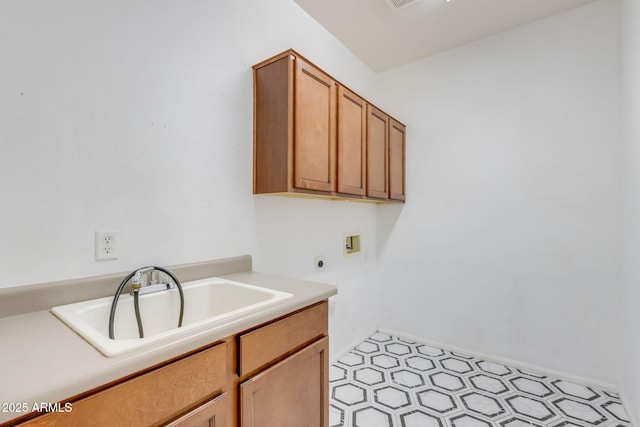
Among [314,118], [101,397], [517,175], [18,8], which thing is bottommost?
[101,397]

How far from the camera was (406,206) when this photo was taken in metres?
2.66

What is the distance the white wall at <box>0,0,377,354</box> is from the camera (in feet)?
3.03

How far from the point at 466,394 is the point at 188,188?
197 cm

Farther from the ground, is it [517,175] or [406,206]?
[517,175]

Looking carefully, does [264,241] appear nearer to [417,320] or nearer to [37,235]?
[37,235]

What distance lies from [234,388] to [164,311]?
48 cm

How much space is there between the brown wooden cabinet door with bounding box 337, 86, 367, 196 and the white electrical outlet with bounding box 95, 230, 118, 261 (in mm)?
1125

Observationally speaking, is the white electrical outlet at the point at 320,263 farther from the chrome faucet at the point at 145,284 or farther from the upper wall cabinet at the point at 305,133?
the chrome faucet at the point at 145,284

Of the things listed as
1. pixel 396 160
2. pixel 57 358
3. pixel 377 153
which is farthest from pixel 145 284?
pixel 396 160

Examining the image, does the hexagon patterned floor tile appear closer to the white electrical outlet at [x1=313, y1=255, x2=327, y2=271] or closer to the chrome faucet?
the white electrical outlet at [x1=313, y1=255, x2=327, y2=271]

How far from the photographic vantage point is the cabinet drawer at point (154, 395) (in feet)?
1.84

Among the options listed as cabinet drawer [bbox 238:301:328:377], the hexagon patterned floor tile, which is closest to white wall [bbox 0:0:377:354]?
cabinet drawer [bbox 238:301:328:377]

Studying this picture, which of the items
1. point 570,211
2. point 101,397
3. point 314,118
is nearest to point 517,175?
point 570,211

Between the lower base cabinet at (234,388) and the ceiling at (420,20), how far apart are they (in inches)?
74.9
